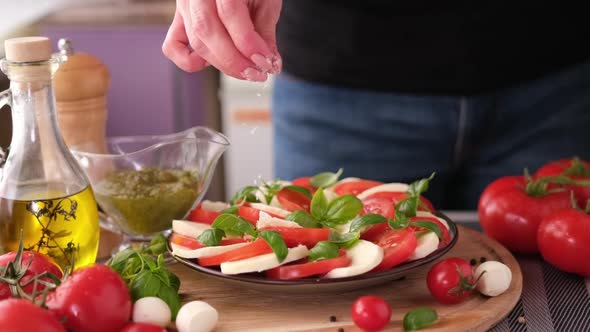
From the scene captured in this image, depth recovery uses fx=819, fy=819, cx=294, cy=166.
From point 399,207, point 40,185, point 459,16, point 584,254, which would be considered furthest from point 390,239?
point 459,16

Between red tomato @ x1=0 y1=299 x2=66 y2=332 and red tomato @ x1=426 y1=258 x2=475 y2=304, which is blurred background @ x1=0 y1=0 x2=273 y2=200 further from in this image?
red tomato @ x1=0 y1=299 x2=66 y2=332

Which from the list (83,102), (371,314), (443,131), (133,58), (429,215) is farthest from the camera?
(133,58)

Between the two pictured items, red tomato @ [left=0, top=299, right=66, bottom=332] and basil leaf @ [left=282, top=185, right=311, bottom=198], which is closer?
red tomato @ [left=0, top=299, right=66, bottom=332]

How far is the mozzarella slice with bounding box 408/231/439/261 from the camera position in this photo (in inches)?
40.9

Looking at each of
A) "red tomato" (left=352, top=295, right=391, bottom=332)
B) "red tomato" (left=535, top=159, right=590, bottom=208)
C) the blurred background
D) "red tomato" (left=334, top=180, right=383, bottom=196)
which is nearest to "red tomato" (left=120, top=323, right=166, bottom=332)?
"red tomato" (left=352, top=295, right=391, bottom=332)

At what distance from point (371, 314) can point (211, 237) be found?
0.24 m

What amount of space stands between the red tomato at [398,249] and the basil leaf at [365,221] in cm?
3

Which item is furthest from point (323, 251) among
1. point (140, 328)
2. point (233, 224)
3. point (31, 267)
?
point (31, 267)

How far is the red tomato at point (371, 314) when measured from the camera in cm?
94

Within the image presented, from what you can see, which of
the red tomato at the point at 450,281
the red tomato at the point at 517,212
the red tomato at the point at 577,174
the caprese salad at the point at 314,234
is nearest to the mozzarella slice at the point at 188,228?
the caprese salad at the point at 314,234

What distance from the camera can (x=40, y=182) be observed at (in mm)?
1072

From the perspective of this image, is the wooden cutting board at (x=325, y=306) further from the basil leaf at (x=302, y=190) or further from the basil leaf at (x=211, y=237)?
the basil leaf at (x=302, y=190)

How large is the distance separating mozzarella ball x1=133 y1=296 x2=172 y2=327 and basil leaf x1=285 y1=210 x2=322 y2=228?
0.22 metres

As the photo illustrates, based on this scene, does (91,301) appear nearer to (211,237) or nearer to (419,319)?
(211,237)
